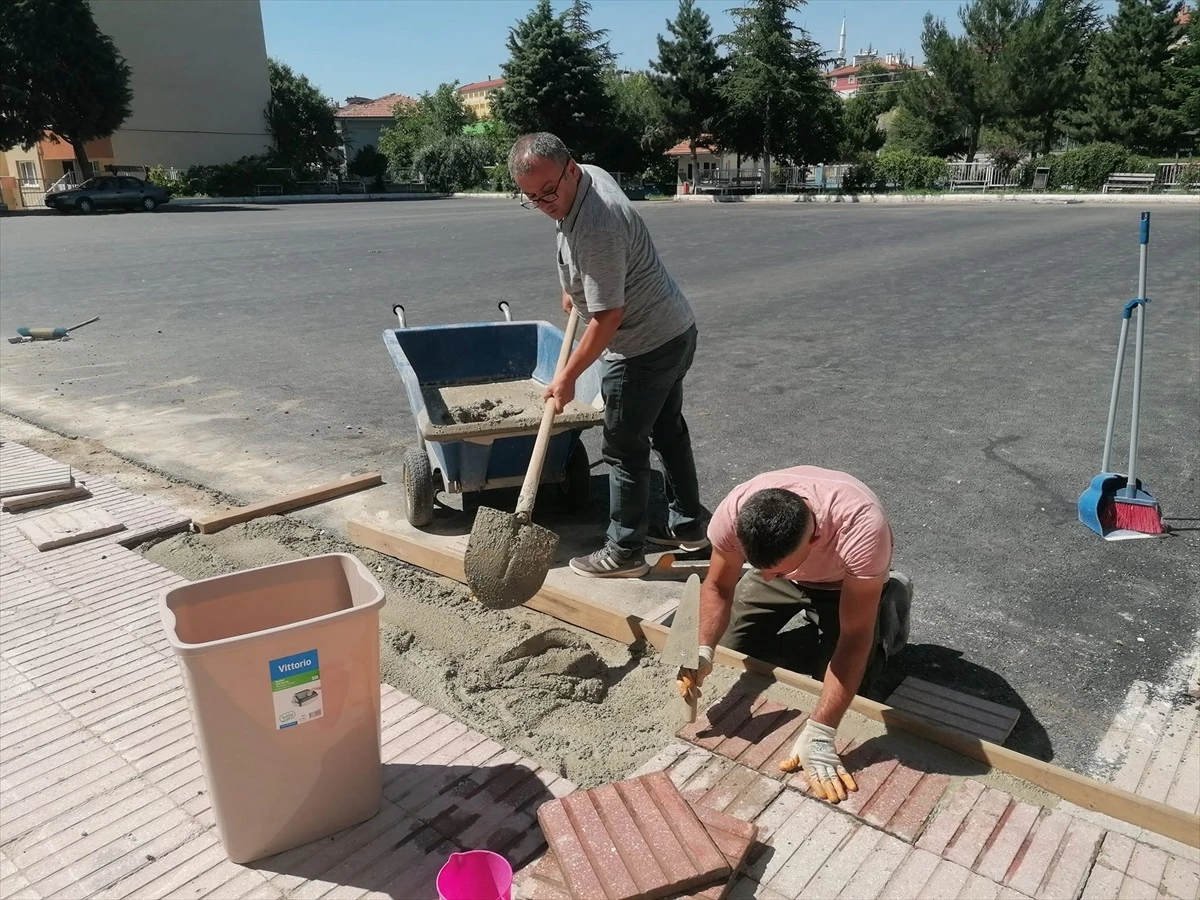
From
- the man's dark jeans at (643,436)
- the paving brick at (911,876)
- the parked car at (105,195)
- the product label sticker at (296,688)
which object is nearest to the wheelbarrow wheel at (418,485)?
the man's dark jeans at (643,436)

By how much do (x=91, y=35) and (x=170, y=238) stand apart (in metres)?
25.1

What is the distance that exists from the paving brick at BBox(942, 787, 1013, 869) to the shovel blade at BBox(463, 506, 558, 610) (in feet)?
5.77

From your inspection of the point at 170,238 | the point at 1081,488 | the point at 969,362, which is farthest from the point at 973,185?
the point at 1081,488

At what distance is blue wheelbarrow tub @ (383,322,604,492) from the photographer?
13.7 ft

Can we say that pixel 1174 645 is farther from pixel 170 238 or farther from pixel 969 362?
pixel 170 238

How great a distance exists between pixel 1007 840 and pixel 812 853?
54 centimetres

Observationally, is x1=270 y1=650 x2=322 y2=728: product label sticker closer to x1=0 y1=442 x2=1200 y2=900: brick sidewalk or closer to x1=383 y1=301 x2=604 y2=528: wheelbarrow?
x1=0 y1=442 x2=1200 y2=900: brick sidewalk

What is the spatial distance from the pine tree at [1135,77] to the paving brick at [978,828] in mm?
48018

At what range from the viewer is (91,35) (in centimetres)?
3903

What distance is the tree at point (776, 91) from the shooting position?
40812 mm

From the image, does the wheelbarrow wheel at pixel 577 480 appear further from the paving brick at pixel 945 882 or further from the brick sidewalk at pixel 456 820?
the paving brick at pixel 945 882

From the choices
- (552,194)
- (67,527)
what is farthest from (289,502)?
(552,194)

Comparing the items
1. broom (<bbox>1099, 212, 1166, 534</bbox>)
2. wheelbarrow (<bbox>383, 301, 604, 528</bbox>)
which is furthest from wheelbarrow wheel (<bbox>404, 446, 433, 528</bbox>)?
broom (<bbox>1099, 212, 1166, 534</bbox>)

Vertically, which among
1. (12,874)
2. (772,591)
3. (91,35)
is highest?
(91,35)
